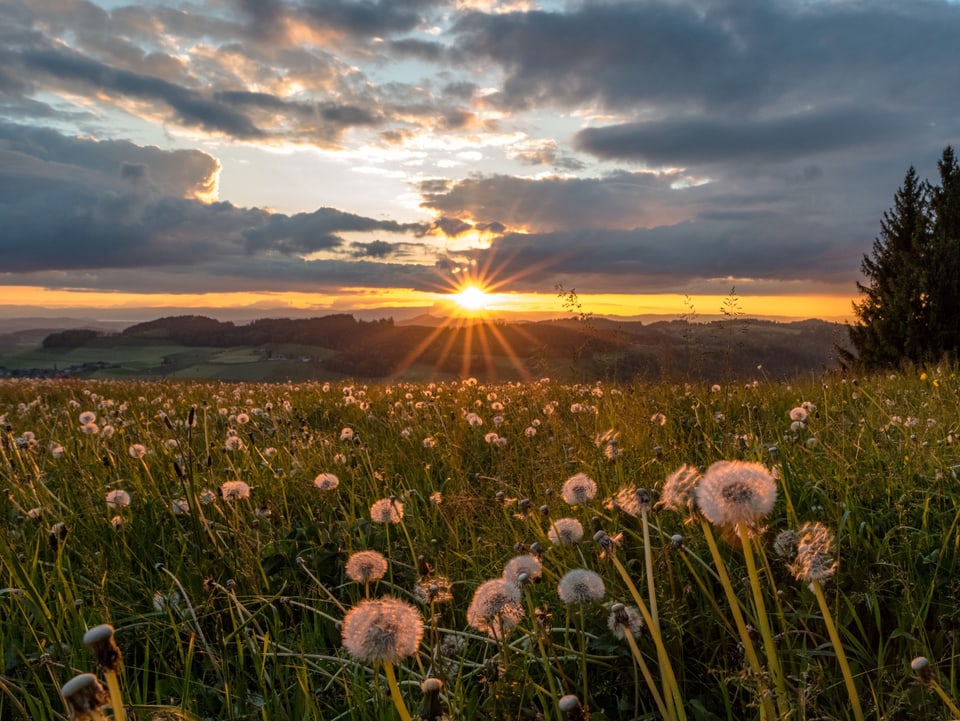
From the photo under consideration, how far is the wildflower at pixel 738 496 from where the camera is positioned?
4.89ft

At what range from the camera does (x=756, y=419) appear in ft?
19.8

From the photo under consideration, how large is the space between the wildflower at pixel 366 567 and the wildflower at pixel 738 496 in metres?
1.02

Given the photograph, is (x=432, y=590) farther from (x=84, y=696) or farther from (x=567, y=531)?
(x=84, y=696)

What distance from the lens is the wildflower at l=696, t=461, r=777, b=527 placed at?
1.49 meters

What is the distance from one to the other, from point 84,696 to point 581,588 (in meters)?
1.33

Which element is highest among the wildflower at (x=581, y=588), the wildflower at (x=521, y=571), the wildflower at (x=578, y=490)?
the wildflower at (x=578, y=490)

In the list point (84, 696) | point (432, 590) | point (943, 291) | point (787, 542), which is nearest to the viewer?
point (84, 696)

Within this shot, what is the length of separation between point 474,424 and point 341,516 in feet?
7.22

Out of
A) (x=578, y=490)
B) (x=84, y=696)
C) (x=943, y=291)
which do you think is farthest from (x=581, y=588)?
(x=943, y=291)

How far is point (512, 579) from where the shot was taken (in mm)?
1948

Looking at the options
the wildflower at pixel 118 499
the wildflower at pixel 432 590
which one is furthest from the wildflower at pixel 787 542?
the wildflower at pixel 118 499

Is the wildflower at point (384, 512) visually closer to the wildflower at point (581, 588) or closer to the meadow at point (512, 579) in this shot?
the meadow at point (512, 579)

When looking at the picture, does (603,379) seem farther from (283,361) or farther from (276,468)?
(283,361)

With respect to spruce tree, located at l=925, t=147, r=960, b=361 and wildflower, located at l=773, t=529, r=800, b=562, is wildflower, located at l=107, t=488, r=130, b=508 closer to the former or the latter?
wildflower, located at l=773, t=529, r=800, b=562
